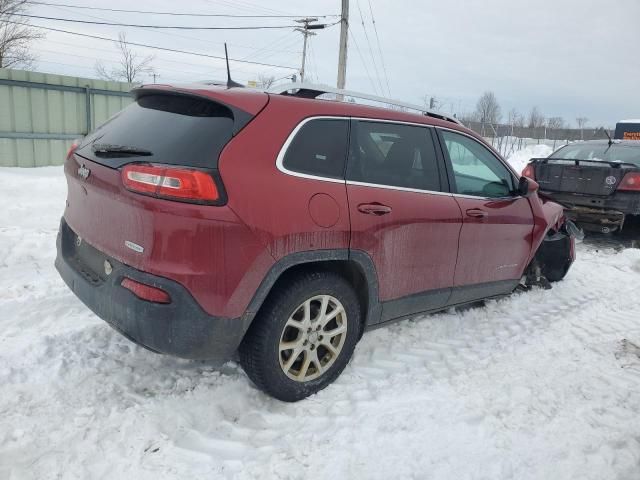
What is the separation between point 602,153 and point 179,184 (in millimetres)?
8077

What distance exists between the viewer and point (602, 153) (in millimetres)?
8133

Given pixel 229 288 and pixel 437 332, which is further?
pixel 437 332

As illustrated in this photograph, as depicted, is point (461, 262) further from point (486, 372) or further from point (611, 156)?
point (611, 156)

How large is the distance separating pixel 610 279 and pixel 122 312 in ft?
18.0

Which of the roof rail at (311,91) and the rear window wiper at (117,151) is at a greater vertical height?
the roof rail at (311,91)

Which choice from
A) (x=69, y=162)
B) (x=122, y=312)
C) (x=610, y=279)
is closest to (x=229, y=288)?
(x=122, y=312)

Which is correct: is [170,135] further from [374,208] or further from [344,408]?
[344,408]

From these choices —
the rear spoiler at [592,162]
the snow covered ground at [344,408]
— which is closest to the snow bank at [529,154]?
the rear spoiler at [592,162]

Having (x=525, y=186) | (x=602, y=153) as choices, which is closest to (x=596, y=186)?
(x=602, y=153)

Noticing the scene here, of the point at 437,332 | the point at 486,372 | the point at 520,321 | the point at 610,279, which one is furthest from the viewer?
the point at 610,279

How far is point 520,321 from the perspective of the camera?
170 inches

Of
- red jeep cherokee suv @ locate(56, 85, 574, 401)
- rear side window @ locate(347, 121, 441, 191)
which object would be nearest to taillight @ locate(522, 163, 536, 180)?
red jeep cherokee suv @ locate(56, 85, 574, 401)

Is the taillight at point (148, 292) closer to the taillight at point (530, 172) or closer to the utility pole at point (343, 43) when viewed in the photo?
the taillight at point (530, 172)

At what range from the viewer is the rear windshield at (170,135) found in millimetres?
2422
